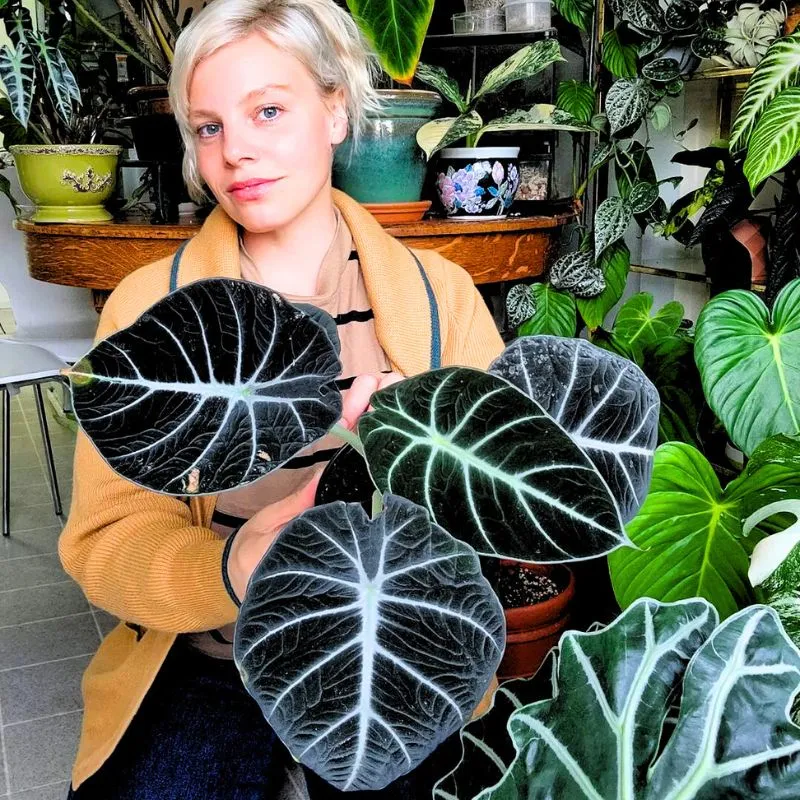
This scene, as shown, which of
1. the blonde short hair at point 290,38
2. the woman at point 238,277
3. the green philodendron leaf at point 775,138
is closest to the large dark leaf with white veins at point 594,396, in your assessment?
the woman at point 238,277

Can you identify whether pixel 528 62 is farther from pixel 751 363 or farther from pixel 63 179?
pixel 63 179

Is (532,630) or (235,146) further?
(532,630)

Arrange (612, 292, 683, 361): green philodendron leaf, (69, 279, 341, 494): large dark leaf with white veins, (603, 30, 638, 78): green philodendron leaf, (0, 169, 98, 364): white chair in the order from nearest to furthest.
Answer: (69, 279, 341, 494): large dark leaf with white veins → (612, 292, 683, 361): green philodendron leaf → (603, 30, 638, 78): green philodendron leaf → (0, 169, 98, 364): white chair

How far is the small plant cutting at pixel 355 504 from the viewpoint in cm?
37

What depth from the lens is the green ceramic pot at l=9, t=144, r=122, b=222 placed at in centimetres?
207

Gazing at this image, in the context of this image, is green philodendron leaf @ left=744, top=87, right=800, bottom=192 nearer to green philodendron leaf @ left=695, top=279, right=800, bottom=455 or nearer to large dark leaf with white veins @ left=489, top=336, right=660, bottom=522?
green philodendron leaf @ left=695, top=279, right=800, bottom=455

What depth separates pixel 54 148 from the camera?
2.07 meters

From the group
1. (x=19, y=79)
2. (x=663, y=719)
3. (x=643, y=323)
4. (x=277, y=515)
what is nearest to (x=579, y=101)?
(x=643, y=323)

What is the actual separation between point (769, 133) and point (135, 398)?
125 cm

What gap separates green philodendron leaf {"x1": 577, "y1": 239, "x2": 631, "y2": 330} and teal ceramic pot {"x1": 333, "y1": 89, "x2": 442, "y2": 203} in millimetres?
494

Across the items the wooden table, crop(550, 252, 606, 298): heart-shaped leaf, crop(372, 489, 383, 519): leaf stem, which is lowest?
crop(550, 252, 606, 298): heart-shaped leaf

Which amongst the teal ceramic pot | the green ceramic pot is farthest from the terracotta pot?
the green ceramic pot

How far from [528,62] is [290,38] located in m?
1.16

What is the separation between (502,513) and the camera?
38cm
